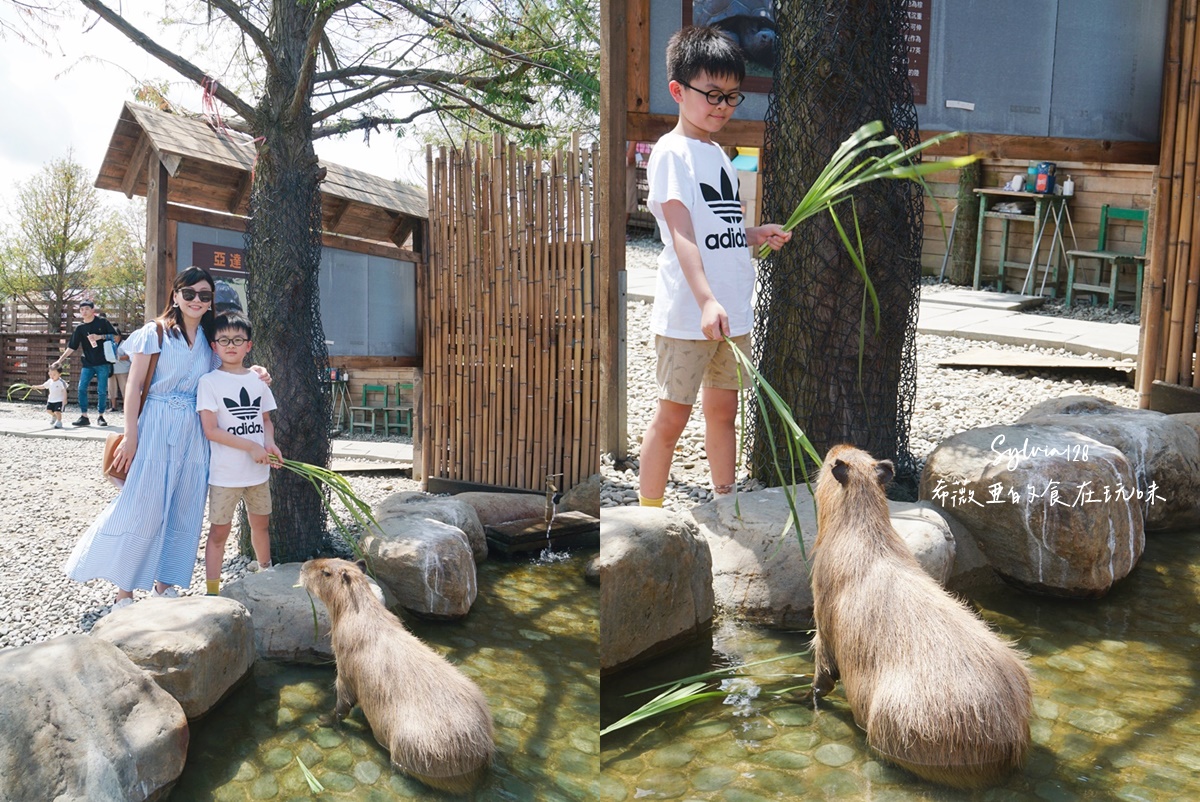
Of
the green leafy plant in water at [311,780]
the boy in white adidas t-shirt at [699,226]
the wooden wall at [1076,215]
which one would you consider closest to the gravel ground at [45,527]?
the green leafy plant in water at [311,780]

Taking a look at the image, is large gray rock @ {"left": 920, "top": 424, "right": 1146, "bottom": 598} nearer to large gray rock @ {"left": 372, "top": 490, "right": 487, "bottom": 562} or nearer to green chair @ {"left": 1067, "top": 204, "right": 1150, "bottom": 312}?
large gray rock @ {"left": 372, "top": 490, "right": 487, "bottom": 562}

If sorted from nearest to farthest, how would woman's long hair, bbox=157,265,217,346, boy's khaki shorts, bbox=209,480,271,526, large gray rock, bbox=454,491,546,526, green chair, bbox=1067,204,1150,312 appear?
woman's long hair, bbox=157,265,217,346 < boy's khaki shorts, bbox=209,480,271,526 < large gray rock, bbox=454,491,546,526 < green chair, bbox=1067,204,1150,312

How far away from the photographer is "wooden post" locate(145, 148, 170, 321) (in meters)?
2.08

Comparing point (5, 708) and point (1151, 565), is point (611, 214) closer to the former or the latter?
point (5, 708)

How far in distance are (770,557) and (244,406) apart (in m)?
1.49

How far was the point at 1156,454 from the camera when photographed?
155 inches

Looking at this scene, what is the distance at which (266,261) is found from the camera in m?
2.32

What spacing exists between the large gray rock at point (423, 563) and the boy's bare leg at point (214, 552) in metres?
0.39

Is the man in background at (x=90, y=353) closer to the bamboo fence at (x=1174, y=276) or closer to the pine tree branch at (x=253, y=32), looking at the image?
the pine tree branch at (x=253, y=32)

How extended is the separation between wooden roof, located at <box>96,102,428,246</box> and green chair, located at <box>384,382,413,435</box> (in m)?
0.39

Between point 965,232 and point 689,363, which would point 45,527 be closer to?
point 689,363

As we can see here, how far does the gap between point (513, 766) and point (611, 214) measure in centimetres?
158

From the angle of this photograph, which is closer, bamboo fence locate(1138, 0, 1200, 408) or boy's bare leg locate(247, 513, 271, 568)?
boy's bare leg locate(247, 513, 271, 568)

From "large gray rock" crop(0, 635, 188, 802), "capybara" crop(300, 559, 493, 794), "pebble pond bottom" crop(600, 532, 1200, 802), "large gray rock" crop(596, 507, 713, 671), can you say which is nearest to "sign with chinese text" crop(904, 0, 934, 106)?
"large gray rock" crop(596, 507, 713, 671)
